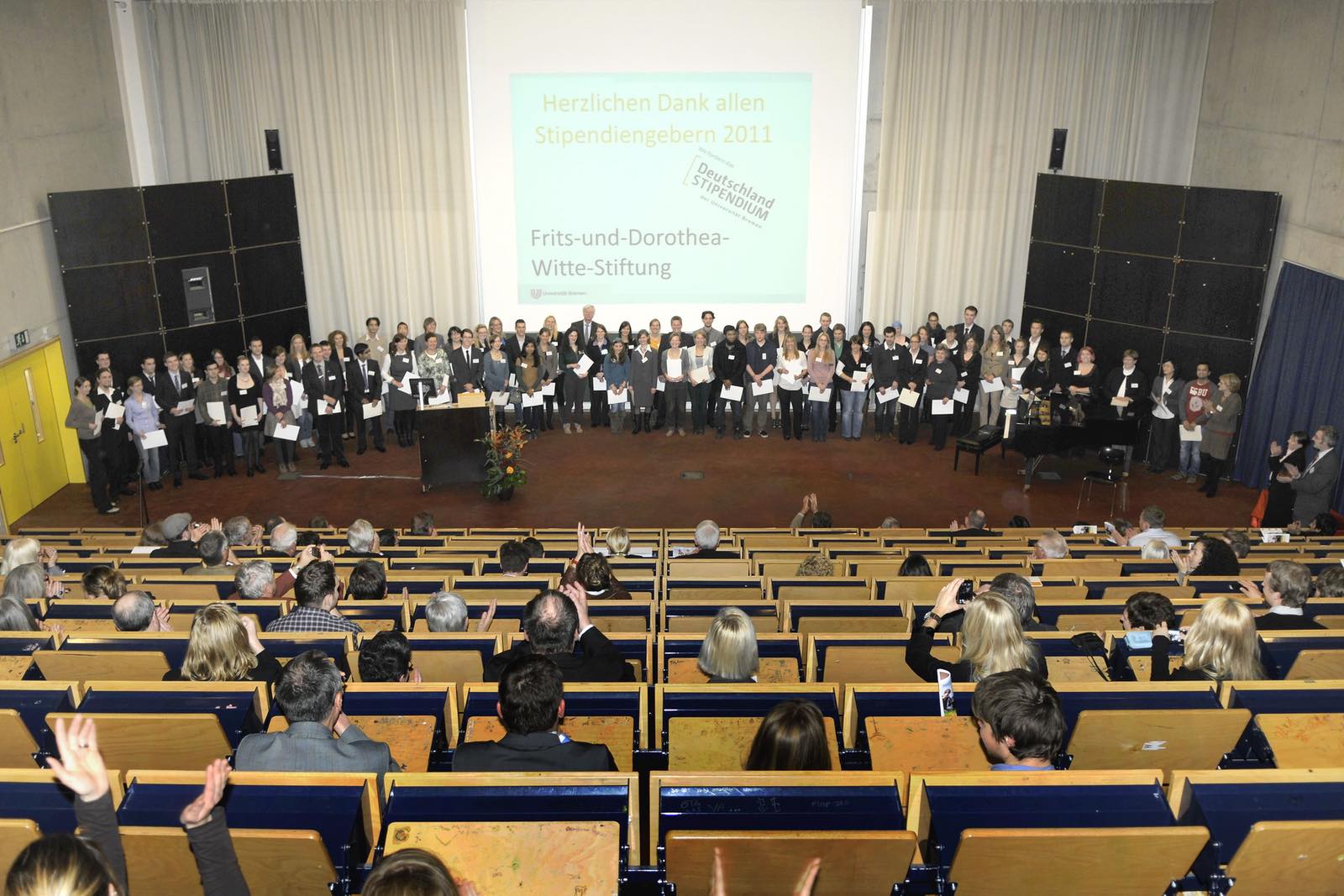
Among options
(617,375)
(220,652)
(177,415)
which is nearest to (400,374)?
(177,415)

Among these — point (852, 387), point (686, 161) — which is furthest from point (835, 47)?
point (852, 387)

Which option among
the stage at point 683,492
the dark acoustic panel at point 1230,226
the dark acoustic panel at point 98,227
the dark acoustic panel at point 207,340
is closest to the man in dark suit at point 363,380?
the stage at point 683,492

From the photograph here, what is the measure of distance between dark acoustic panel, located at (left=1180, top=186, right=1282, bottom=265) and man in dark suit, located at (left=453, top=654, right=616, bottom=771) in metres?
12.6

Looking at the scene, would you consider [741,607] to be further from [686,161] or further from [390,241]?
[390,241]

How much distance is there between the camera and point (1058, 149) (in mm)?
15758

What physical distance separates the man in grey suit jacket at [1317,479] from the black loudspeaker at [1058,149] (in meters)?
6.17

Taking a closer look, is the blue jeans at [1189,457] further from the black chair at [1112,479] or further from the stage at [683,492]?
the black chair at [1112,479]

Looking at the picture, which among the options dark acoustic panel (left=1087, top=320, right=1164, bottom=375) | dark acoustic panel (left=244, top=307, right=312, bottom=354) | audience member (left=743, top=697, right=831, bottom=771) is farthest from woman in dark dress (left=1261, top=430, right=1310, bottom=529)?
dark acoustic panel (left=244, top=307, right=312, bottom=354)

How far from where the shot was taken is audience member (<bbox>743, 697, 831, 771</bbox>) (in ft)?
11.6

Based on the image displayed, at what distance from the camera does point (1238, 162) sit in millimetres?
14398

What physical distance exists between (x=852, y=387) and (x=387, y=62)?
8.58 m

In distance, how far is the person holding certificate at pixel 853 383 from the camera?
15.0 meters

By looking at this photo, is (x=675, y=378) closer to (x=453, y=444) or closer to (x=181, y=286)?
(x=453, y=444)

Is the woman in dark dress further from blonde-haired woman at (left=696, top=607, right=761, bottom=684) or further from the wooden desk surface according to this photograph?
the wooden desk surface
